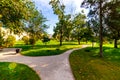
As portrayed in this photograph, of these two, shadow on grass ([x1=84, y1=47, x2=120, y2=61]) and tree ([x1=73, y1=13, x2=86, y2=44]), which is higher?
tree ([x1=73, y1=13, x2=86, y2=44])

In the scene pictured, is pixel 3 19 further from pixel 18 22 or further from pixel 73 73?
pixel 73 73

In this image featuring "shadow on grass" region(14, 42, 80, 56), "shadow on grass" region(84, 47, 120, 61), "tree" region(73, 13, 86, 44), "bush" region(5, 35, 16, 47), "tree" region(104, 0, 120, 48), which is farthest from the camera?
"tree" region(73, 13, 86, 44)

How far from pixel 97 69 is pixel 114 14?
668 inches

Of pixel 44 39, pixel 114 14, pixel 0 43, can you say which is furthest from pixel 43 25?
pixel 114 14

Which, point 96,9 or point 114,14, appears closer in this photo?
point 96,9

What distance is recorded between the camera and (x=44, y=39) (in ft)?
177

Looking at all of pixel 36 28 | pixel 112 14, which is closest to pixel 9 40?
pixel 36 28

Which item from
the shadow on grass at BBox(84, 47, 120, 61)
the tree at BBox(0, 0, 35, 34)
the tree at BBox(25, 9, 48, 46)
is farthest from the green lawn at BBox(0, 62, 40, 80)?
the tree at BBox(25, 9, 48, 46)

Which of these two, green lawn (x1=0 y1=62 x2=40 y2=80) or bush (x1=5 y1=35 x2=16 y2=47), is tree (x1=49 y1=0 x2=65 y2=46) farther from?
green lawn (x1=0 y1=62 x2=40 y2=80)

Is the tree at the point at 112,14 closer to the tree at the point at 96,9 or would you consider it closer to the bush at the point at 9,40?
the tree at the point at 96,9

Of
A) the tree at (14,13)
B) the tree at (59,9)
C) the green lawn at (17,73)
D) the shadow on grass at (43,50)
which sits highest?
the tree at (59,9)

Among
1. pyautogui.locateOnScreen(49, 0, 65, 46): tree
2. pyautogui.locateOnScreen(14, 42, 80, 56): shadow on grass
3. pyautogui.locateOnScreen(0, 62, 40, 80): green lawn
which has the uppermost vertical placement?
pyautogui.locateOnScreen(49, 0, 65, 46): tree

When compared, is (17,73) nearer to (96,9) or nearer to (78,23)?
(96,9)

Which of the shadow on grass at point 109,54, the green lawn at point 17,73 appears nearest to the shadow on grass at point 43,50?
the shadow on grass at point 109,54
